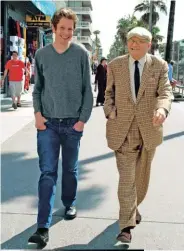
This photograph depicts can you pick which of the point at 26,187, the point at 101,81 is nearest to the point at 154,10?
the point at 101,81

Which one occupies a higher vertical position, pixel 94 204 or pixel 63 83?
pixel 63 83

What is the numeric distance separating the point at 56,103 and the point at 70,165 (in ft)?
2.00

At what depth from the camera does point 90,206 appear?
4.51 metres

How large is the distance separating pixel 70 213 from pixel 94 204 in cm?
52

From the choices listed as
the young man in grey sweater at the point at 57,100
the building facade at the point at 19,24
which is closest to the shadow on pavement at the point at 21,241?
the young man in grey sweater at the point at 57,100

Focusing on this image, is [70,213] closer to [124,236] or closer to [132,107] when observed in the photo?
[124,236]

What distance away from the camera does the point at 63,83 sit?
365 cm

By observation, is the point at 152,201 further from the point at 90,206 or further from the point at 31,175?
the point at 31,175

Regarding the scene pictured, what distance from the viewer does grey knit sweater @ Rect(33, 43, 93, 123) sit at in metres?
3.64

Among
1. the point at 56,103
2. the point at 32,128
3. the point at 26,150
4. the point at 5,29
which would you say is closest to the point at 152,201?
the point at 56,103

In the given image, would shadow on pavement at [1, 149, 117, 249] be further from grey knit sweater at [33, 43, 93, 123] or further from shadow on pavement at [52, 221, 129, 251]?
grey knit sweater at [33, 43, 93, 123]

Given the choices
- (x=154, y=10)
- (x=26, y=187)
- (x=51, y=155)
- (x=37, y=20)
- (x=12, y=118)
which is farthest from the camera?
(x=154, y=10)

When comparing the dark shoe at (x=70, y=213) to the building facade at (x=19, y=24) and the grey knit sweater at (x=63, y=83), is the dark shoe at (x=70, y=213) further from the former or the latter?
the building facade at (x=19, y=24)

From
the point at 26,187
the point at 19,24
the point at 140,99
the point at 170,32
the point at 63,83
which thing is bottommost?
the point at 26,187
